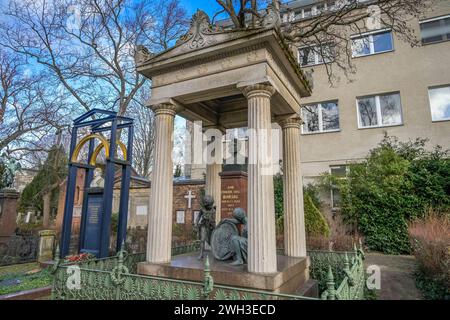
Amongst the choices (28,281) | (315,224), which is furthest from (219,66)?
(315,224)

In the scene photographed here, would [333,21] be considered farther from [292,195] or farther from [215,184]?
[215,184]

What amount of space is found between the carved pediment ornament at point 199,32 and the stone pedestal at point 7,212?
11.9 meters

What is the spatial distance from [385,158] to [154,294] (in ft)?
36.8

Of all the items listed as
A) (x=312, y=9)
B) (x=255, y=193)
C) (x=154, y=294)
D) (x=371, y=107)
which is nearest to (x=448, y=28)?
(x=371, y=107)

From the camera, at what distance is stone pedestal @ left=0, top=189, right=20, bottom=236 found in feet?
39.3

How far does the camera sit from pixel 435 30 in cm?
1371

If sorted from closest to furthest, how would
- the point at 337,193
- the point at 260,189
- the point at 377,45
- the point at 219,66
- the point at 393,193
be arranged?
the point at 260,189, the point at 219,66, the point at 393,193, the point at 337,193, the point at 377,45

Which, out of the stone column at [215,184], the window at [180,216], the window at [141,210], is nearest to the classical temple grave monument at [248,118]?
the stone column at [215,184]

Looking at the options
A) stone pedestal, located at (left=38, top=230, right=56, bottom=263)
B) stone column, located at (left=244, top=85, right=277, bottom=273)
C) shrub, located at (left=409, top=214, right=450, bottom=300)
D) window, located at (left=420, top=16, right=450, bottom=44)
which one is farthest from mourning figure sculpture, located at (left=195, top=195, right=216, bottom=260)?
window, located at (left=420, top=16, right=450, bottom=44)

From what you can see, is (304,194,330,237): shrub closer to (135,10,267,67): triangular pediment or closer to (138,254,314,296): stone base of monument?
(138,254,314,296): stone base of monument

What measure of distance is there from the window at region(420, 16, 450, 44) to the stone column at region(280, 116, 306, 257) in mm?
12432

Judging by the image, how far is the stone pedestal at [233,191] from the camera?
6.77m

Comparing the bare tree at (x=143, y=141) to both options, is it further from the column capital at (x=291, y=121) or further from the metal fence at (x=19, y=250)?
the column capital at (x=291, y=121)

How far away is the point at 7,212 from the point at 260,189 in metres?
13.1
